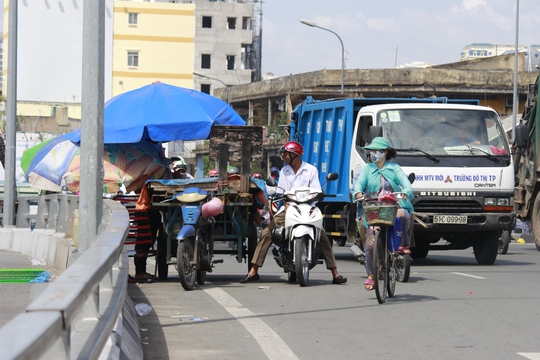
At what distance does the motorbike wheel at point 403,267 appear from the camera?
11969 millimetres

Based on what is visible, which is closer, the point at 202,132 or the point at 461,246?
the point at 202,132

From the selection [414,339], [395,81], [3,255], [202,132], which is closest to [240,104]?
[395,81]

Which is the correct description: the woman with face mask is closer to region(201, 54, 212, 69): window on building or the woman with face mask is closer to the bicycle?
the bicycle

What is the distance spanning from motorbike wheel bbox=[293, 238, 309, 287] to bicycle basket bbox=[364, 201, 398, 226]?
1493mm

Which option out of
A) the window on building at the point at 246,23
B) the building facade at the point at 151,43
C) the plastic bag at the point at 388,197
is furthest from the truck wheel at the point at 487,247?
the window on building at the point at 246,23

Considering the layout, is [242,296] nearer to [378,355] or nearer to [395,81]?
[378,355]

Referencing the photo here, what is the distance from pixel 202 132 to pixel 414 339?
265 inches

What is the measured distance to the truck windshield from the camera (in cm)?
1548

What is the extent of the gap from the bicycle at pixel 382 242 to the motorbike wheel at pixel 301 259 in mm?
1330

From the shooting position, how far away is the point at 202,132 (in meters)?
13.9

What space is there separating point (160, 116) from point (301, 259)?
11.0 feet

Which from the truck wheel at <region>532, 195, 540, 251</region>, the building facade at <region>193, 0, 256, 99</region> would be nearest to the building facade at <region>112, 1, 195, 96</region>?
the building facade at <region>193, 0, 256, 99</region>

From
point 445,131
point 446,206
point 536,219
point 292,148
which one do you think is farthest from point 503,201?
point 536,219

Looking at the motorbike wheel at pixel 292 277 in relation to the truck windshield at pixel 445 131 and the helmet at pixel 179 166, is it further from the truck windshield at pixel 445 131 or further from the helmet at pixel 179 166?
the helmet at pixel 179 166
